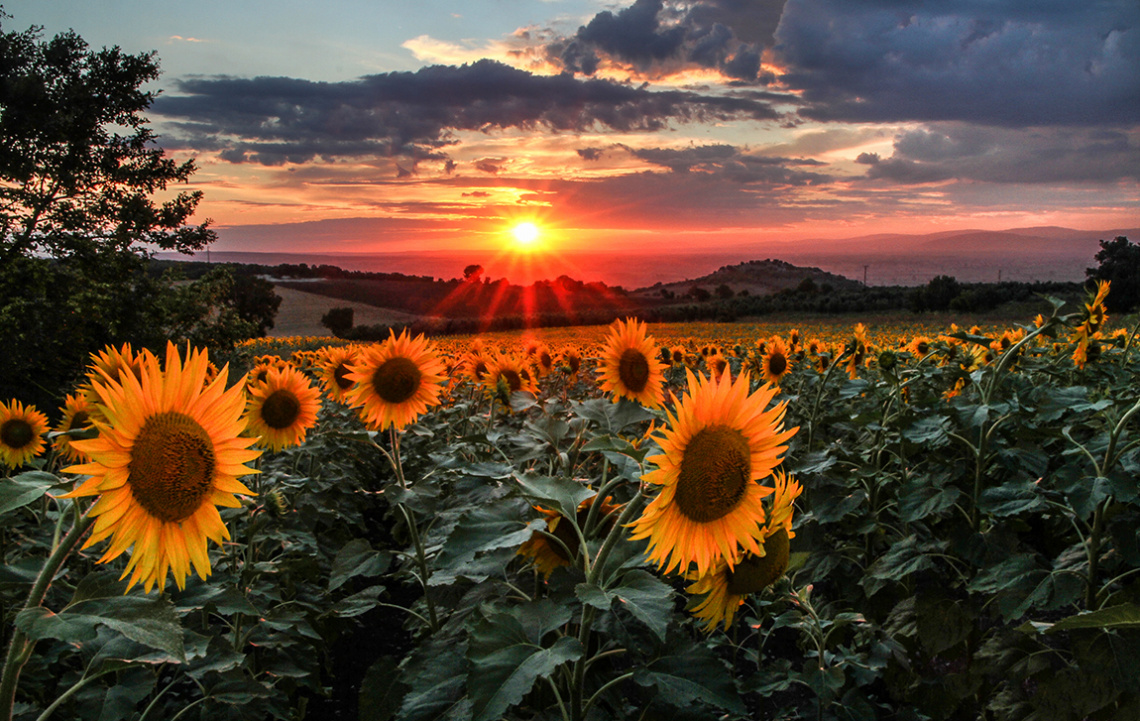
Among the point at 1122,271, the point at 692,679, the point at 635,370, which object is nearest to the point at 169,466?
the point at 692,679

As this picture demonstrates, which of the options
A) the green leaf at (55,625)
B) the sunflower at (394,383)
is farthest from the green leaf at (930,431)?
the green leaf at (55,625)

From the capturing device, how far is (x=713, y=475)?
1602mm

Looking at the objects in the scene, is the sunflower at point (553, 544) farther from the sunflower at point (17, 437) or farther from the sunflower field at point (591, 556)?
the sunflower at point (17, 437)

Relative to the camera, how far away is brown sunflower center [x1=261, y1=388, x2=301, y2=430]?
12.9 ft

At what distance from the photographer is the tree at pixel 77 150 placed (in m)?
28.3

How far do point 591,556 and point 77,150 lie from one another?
36.8 m

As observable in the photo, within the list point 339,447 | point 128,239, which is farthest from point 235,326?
point 339,447

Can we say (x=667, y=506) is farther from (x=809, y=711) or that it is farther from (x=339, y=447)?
(x=339, y=447)

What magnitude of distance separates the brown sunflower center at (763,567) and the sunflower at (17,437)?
408 cm

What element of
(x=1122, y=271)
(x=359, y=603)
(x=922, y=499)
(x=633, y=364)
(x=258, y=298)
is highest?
(x=1122, y=271)

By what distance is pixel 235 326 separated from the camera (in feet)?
71.5

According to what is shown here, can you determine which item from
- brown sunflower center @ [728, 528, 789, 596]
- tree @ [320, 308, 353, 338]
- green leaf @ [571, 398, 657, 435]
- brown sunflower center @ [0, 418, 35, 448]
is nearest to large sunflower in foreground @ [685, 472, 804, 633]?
brown sunflower center @ [728, 528, 789, 596]

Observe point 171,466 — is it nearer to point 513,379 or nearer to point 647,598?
point 647,598

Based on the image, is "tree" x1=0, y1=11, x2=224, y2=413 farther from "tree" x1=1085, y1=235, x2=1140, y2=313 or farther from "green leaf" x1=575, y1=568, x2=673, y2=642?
"tree" x1=1085, y1=235, x2=1140, y2=313
